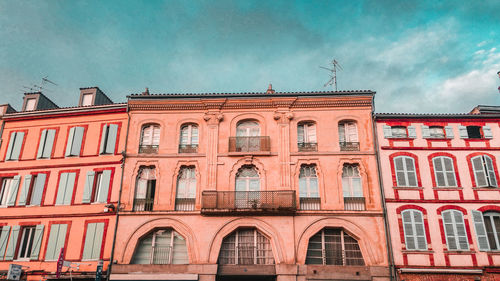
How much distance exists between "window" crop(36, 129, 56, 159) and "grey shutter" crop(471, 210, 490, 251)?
2383 centimetres

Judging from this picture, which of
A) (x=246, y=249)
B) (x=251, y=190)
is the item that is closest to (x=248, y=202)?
(x=251, y=190)

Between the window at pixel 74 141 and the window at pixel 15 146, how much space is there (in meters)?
3.27

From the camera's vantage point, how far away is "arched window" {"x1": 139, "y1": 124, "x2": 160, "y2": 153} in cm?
2278

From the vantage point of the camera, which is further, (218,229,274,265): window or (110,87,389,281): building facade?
(218,229,274,265): window

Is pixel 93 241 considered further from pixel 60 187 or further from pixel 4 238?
pixel 4 238

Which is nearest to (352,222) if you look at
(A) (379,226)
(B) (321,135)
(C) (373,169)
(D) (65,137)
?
(A) (379,226)

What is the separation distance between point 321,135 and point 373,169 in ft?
11.1

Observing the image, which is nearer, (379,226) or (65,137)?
(379,226)

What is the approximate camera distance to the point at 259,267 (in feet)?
65.1

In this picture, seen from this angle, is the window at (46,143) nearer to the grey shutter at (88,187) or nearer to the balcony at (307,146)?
the grey shutter at (88,187)

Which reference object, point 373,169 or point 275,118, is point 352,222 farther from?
point 275,118

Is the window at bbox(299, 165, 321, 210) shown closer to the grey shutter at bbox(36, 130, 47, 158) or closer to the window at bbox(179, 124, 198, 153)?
the window at bbox(179, 124, 198, 153)

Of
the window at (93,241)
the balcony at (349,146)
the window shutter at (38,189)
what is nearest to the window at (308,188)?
the balcony at (349,146)

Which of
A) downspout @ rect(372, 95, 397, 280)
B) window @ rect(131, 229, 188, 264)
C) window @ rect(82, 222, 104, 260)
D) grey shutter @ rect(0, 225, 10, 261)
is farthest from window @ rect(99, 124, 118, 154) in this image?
downspout @ rect(372, 95, 397, 280)
